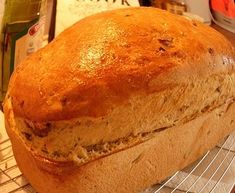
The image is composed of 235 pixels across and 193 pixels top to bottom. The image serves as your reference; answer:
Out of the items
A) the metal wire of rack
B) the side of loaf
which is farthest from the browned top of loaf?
the metal wire of rack

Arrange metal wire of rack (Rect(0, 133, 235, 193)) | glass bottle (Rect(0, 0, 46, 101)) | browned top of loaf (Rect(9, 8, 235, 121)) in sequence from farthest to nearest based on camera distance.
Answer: glass bottle (Rect(0, 0, 46, 101)), metal wire of rack (Rect(0, 133, 235, 193)), browned top of loaf (Rect(9, 8, 235, 121))

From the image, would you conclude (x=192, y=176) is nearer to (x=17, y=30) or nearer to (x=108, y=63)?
(x=108, y=63)

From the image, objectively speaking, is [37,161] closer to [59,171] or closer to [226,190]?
[59,171]

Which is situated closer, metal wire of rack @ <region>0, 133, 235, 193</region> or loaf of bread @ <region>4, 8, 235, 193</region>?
loaf of bread @ <region>4, 8, 235, 193</region>

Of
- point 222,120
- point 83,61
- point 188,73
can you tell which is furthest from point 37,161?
point 222,120

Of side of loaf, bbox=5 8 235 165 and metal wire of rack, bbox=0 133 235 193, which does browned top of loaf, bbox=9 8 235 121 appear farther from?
metal wire of rack, bbox=0 133 235 193

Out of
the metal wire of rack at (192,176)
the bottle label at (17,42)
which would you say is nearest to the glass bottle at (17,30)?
the bottle label at (17,42)
